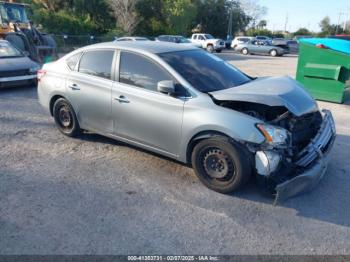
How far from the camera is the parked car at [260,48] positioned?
102ft

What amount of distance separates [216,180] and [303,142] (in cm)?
127

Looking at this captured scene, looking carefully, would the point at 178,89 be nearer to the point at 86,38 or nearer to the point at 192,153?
the point at 192,153

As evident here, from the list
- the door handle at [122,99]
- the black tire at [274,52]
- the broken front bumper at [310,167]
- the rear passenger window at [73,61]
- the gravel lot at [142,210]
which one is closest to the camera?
the gravel lot at [142,210]

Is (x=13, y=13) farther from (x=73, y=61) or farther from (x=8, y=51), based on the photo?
(x=73, y=61)

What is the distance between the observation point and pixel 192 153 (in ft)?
13.8

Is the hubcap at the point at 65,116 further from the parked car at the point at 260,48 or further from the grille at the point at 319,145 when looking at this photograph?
the parked car at the point at 260,48

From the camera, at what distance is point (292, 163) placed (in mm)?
3838

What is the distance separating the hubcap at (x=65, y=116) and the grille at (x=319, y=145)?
3816mm

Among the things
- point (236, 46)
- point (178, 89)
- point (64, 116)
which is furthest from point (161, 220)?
point (236, 46)

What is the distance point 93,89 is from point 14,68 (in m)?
5.79

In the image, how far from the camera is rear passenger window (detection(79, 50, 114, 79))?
5.00m

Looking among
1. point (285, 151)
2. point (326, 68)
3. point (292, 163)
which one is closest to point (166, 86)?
point (285, 151)

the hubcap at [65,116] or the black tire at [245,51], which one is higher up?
the hubcap at [65,116]

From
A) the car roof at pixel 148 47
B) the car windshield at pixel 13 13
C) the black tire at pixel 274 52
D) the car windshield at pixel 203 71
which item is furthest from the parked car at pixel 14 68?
the black tire at pixel 274 52
